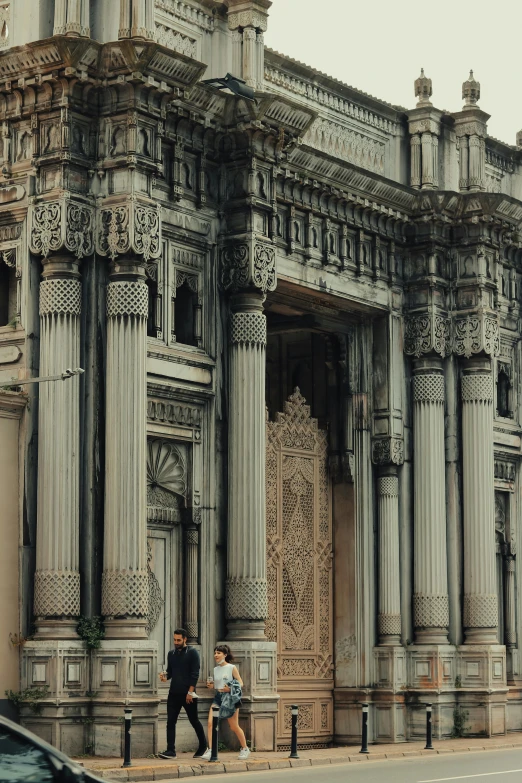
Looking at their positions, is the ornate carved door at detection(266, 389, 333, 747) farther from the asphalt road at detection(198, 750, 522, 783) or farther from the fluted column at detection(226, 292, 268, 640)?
the asphalt road at detection(198, 750, 522, 783)

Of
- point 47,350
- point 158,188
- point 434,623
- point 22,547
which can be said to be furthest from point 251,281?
point 434,623

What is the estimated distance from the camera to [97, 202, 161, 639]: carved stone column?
73.2 feet

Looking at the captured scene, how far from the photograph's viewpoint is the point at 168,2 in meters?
24.8

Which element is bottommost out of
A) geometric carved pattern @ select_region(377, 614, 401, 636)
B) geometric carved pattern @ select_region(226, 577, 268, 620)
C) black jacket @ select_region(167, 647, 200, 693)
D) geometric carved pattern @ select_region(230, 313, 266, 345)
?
black jacket @ select_region(167, 647, 200, 693)

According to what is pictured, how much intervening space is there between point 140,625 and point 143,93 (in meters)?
7.64

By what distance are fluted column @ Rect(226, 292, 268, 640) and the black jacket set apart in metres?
2.48

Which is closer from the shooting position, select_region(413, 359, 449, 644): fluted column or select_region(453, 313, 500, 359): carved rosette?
select_region(413, 359, 449, 644): fluted column

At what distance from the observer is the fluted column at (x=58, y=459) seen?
72.3 feet

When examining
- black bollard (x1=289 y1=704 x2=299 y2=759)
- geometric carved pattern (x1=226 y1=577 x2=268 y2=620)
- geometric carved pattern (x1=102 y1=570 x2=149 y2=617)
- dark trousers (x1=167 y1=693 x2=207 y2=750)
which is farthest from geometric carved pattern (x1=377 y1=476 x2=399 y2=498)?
dark trousers (x1=167 y1=693 x2=207 y2=750)

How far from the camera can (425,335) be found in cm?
3061

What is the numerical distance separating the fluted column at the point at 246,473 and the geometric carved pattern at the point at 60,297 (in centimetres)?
338

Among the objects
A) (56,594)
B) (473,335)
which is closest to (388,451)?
(473,335)

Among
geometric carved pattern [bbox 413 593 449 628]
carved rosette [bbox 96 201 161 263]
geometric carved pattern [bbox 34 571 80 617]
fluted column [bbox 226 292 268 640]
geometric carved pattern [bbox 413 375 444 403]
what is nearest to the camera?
geometric carved pattern [bbox 34 571 80 617]

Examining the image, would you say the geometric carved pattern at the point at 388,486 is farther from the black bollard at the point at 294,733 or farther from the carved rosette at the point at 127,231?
the carved rosette at the point at 127,231
